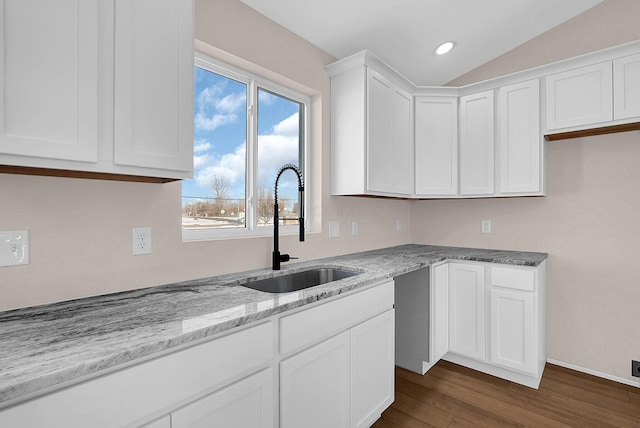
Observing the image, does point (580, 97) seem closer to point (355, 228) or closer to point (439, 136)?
point (439, 136)

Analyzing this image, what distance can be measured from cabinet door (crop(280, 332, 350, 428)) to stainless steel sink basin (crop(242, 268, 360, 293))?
1.72 feet

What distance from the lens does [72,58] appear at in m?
1.05

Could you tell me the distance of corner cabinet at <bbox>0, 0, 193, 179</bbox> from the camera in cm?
96

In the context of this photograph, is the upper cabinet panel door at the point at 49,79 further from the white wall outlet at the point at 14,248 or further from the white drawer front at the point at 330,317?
the white drawer front at the point at 330,317

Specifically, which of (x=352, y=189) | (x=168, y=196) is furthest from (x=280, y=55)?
(x=168, y=196)

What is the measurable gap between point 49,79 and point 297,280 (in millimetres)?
1501

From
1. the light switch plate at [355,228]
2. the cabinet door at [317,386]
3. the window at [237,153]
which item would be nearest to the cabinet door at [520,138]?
the light switch plate at [355,228]

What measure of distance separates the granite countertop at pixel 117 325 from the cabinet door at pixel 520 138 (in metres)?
1.71

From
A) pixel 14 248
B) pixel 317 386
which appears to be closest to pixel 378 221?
pixel 317 386

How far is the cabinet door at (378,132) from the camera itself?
2.43 metres

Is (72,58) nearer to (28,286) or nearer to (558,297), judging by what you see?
(28,286)

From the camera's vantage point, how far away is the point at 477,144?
2863mm

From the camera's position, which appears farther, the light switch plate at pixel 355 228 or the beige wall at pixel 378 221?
the light switch plate at pixel 355 228

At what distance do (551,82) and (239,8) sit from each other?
2.30 m
